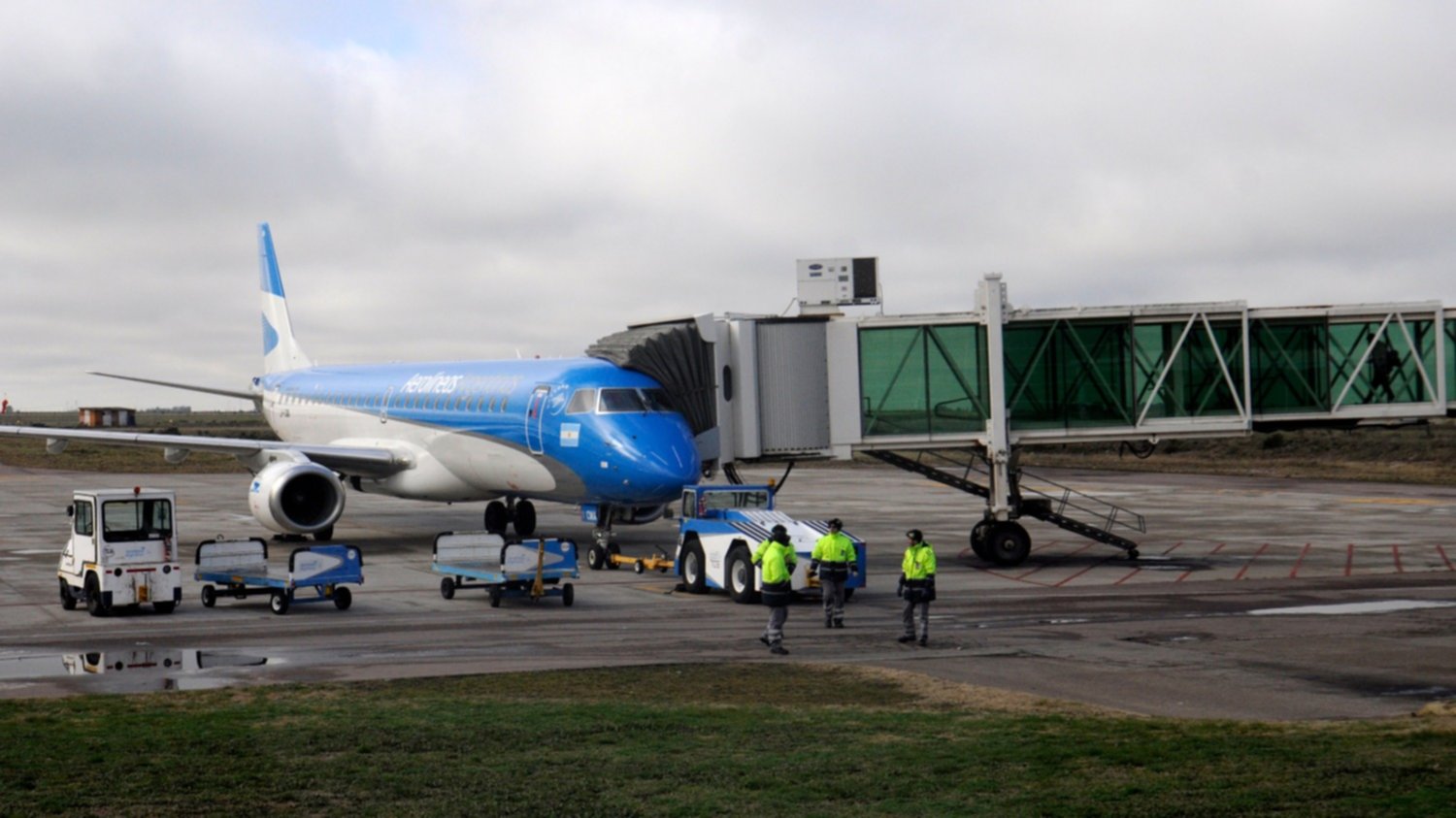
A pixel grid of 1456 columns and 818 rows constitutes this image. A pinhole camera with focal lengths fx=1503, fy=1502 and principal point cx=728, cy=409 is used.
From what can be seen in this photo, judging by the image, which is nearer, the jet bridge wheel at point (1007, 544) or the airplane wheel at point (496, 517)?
the jet bridge wheel at point (1007, 544)

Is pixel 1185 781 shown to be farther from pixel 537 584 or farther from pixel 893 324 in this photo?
pixel 893 324

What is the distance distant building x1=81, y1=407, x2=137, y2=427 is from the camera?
546 feet

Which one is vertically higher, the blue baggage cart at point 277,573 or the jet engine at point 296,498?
the jet engine at point 296,498

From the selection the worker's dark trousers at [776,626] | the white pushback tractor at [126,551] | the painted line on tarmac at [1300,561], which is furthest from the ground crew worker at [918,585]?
the painted line on tarmac at [1300,561]

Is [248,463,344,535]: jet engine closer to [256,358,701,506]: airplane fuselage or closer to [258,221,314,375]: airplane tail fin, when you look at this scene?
[256,358,701,506]: airplane fuselage

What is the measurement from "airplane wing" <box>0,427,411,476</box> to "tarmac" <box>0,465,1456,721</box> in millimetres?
2310

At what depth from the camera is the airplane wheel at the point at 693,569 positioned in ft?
98.6

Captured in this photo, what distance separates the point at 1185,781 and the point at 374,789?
7.11 m

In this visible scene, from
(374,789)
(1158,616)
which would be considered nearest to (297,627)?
(374,789)

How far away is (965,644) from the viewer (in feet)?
75.9

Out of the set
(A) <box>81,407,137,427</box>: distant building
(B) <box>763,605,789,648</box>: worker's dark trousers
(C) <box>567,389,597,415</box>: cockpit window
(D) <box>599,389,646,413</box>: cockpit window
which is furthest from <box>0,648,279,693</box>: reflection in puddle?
(A) <box>81,407,137,427</box>: distant building

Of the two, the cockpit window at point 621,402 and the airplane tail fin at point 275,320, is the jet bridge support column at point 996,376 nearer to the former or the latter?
the cockpit window at point 621,402

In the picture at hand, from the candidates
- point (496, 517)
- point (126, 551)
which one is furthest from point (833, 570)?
point (496, 517)

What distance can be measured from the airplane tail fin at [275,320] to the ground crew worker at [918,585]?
38.9 metres
